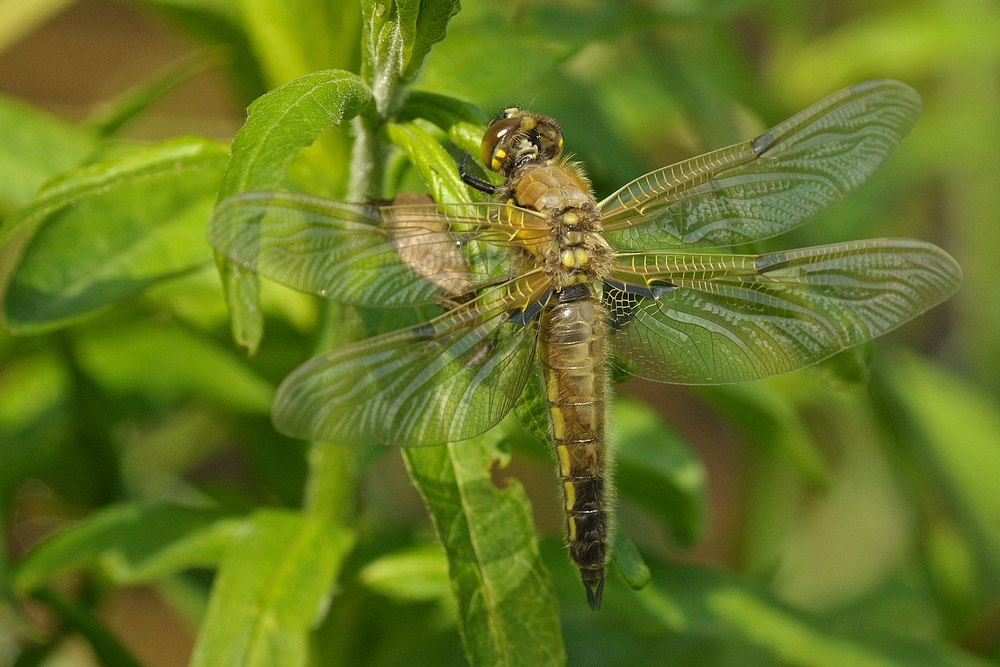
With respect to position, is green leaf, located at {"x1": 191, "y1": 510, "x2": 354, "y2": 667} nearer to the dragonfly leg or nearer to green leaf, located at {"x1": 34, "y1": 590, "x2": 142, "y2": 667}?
green leaf, located at {"x1": 34, "y1": 590, "x2": 142, "y2": 667}

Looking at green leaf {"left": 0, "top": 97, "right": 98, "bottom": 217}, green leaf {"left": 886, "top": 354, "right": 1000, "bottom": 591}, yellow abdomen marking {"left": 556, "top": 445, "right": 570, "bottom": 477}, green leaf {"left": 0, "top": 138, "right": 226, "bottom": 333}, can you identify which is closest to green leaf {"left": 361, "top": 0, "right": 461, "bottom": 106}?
green leaf {"left": 0, "top": 138, "right": 226, "bottom": 333}

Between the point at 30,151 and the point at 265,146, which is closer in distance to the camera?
the point at 265,146

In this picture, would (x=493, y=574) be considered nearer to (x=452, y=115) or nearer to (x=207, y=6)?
(x=452, y=115)

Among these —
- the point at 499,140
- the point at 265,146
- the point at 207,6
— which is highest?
the point at 207,6

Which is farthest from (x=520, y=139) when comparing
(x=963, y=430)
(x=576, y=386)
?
(x=963, y=430)

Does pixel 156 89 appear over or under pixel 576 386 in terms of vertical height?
over

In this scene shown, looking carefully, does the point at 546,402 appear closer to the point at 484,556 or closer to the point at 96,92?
the point at 484,556

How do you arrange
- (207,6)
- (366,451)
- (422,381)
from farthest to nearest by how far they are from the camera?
(207,6) < (366,451) < (422,381)
